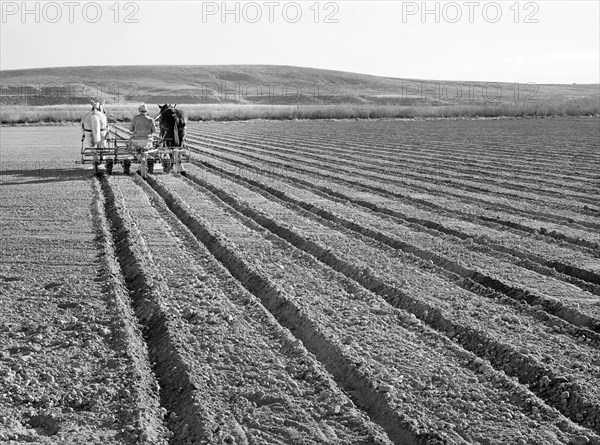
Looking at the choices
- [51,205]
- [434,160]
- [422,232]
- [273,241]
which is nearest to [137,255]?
[273,241]

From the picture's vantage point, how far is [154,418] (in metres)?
5.25

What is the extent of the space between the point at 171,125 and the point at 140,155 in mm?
1202

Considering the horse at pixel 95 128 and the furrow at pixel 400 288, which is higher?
the horse at pixel 95 128

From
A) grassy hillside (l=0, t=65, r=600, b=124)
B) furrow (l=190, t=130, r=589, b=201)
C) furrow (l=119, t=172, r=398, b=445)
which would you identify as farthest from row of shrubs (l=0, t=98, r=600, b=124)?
furrow (l=119, t=172, r=398, b=445)

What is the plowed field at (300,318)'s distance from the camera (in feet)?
17.3

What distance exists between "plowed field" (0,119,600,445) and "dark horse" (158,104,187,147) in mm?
4181

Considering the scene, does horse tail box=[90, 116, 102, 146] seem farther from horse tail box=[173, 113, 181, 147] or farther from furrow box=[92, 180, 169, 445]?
furrow box=[92, 180, 169, 445]

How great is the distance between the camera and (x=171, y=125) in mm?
19469

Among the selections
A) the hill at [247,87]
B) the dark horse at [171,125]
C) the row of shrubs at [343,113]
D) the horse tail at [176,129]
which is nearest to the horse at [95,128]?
the dark horse at [171,125]

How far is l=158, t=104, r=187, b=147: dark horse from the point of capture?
19.5 meters

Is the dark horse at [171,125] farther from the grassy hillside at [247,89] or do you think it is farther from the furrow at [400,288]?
the grassy hillside at [247,89]

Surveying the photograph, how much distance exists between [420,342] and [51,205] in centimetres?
879

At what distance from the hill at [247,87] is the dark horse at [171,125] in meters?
105

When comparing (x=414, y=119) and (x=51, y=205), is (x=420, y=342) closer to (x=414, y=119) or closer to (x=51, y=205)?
(x=51, y=205)
